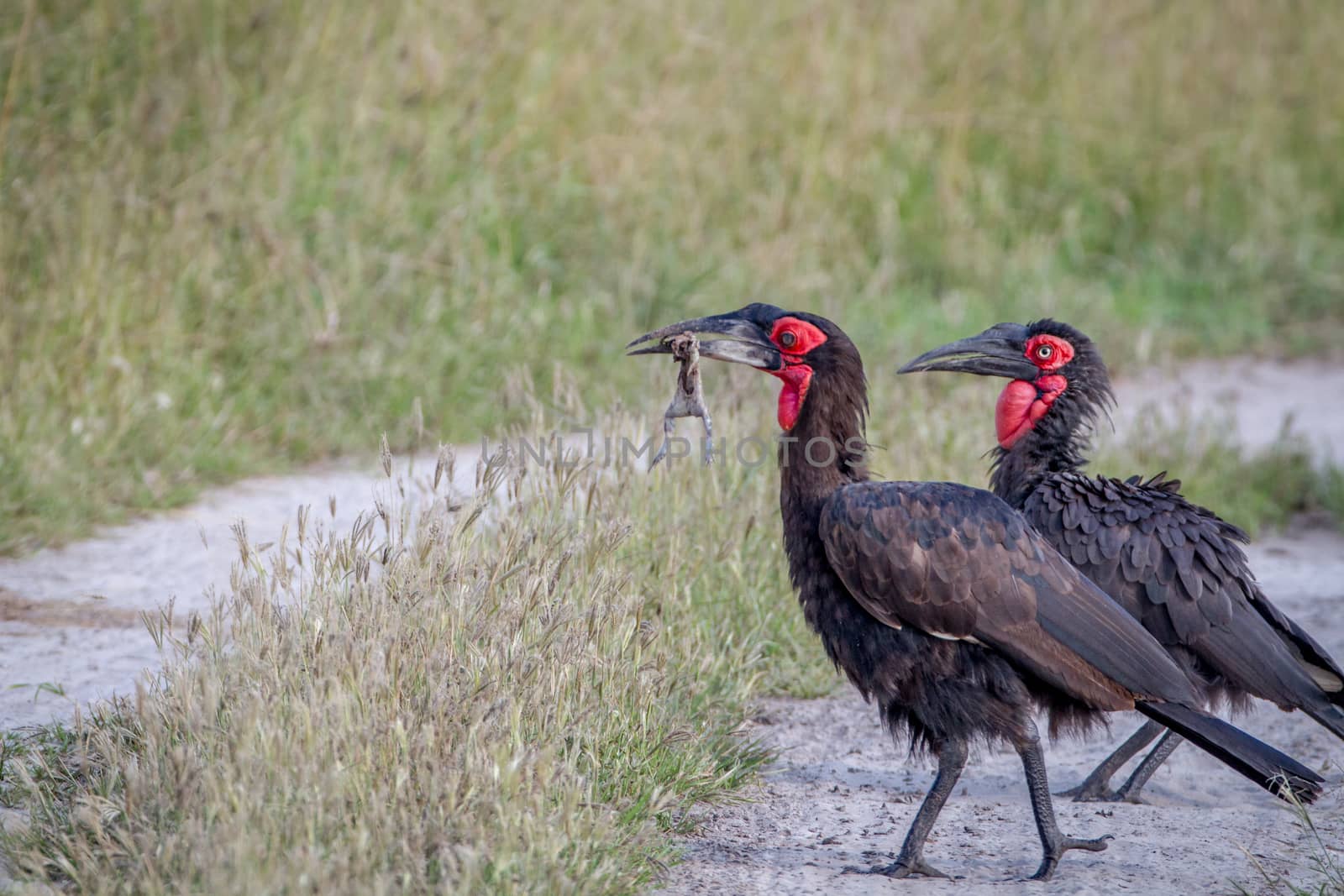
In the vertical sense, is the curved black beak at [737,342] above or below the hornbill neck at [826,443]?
above

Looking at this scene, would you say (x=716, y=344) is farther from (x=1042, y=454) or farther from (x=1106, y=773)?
(x=1106, y=773)

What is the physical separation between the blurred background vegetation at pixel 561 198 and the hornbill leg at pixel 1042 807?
1853 mm

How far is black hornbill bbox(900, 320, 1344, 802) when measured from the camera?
3938mm

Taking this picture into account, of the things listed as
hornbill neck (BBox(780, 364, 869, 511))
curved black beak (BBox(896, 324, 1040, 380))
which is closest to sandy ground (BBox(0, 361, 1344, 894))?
hornbill neck (BBox(780, 364, 869, 511))

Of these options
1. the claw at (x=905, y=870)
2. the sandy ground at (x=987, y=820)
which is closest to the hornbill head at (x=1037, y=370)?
the sandy ground at (x=987, y=820)

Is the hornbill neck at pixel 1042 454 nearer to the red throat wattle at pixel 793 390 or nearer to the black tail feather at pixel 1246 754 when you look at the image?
the red throat wattle at pixel 793 390

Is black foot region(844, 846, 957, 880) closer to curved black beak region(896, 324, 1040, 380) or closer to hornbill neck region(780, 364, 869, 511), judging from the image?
hornbill neck region(780, 364, 869, 511)

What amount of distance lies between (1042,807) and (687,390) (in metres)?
1.49

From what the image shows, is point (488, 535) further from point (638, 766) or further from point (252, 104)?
point (252, 104)

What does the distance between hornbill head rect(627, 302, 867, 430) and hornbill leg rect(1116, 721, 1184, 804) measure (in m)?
1.32

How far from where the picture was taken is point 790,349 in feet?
13.0

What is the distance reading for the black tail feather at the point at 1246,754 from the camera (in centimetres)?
343

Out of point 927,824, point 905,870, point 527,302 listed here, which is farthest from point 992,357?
point 527,302

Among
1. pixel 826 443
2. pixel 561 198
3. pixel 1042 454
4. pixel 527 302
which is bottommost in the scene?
pixel 1042 454
